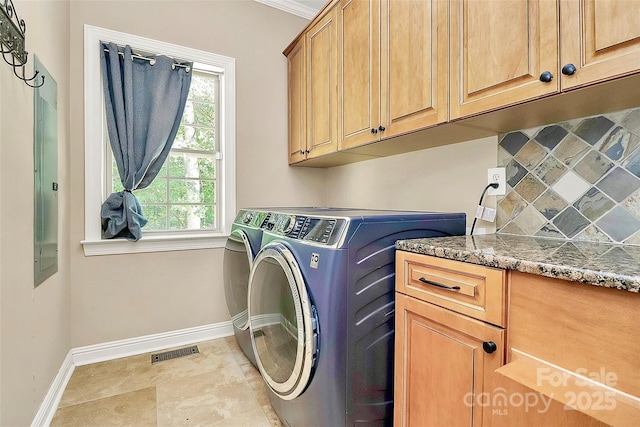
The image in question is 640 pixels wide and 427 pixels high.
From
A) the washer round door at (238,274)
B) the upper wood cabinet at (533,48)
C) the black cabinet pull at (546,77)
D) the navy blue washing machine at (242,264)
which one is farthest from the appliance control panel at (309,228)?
the black cabinet pull at (546,77)

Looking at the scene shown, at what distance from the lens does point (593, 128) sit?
3.93 ft

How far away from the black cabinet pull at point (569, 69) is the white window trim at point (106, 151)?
2101 millimetres

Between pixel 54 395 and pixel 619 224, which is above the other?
pixel 619 224

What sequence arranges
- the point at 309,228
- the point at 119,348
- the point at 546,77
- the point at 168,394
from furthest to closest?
the point at 119,348
the point at 168,394
the point at 309,228
the point at 546,77

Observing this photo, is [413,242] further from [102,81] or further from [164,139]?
[102,81]

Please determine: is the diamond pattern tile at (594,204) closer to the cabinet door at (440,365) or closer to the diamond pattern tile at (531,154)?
the diamond pattern tile at (531,154)

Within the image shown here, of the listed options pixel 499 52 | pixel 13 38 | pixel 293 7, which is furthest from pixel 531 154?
pixel 293 7

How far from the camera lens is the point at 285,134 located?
2.69 m

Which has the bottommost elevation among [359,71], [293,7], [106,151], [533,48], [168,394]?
[168,394]

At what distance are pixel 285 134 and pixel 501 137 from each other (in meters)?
1.72

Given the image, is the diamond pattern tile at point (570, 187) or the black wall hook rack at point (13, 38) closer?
the black wall hook rack at point (13, 38)

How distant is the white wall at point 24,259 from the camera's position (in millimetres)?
1093

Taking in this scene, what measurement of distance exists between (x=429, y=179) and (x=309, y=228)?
96 cm

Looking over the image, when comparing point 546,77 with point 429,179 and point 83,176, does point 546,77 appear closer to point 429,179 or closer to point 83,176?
point 429,179
